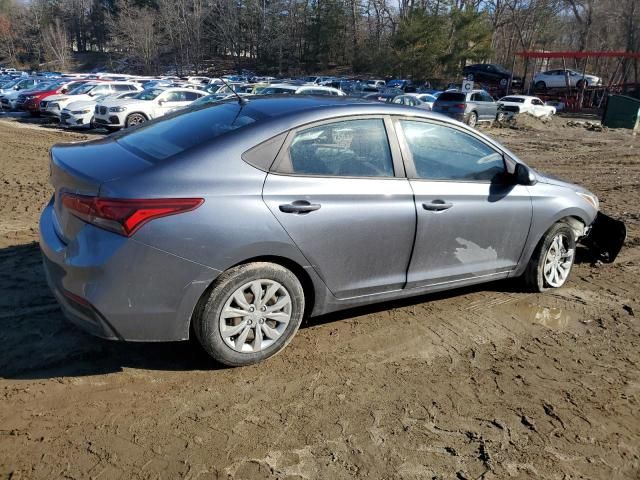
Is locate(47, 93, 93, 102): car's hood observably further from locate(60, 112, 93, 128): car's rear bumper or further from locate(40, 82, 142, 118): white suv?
locate(60, 112, 93, 128): car's rear bumper

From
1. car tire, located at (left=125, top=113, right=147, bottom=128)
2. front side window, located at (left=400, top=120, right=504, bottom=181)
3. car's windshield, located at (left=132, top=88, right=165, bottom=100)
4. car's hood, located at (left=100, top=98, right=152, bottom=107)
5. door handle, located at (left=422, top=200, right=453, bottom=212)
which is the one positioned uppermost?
front side window, located at (left=400, top=120, right=504, bottom=181)

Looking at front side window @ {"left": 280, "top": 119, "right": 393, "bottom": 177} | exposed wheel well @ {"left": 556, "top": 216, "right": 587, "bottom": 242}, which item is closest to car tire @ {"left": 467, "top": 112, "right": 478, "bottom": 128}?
exposed wheel well @ {"left": 556, "top": 216, "right": 587, "bottom": 242}

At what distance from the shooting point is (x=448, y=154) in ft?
13.1

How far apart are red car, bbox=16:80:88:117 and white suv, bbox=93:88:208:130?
6.59 metres

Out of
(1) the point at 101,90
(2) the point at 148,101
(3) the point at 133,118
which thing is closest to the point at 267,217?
(3) the point at 133,118

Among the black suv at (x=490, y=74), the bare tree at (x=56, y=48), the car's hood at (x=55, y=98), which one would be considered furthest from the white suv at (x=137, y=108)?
the bare tree at (x=56, y=48)

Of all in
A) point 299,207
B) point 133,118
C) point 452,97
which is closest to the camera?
point 299,207

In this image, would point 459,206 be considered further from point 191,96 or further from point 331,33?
point 331,33

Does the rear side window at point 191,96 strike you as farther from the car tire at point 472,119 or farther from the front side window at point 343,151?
the front side window at point 343,151

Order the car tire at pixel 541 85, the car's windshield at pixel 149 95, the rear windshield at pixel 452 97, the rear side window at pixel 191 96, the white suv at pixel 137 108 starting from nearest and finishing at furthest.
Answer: the white suv at pixel 137 108, the car's windshield at pixel 149 95, the rear side window at pixel 191 96, the rear windshield at pixel 452 97, the car tire at pixel 541 85

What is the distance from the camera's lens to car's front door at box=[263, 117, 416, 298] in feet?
10.7

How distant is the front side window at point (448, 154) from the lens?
12.5 ft

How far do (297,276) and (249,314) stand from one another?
41cm

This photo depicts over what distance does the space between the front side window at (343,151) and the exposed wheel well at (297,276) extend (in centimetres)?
56
